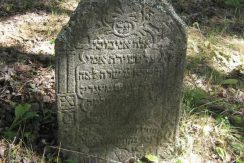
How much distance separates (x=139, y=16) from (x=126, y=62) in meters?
0.44

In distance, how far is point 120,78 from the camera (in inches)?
151

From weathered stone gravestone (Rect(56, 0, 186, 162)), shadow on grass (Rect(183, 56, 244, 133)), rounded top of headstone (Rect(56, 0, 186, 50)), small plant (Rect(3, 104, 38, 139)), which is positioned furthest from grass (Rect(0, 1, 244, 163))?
rounded top of headstone (Rect(56, 0, 186, 50))

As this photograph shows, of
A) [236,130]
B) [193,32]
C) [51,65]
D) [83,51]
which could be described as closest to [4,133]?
[83,51]

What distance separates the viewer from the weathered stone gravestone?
3508 millimetres

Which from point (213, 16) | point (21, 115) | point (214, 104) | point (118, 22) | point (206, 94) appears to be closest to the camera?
point (118, 22)

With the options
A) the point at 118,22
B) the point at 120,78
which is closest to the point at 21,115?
the point at 120,78

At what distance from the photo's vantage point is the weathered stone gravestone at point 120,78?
3508 mm

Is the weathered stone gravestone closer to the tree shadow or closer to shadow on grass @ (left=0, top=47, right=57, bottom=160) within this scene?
shadow on grass @ (left=0, top=47, right=57, bottom=160)

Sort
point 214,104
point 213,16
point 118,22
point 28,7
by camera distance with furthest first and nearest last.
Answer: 1. point 213,16
2. point 28,7
3. point 214,104
4. point 118,22

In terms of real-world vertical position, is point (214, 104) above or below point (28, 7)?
below

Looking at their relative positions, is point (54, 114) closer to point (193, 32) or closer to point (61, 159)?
point (61, 159)

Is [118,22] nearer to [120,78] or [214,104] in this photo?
[120,78]

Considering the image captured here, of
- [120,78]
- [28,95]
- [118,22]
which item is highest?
[118,22]

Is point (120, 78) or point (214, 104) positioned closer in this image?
point (120, 78)
